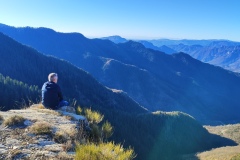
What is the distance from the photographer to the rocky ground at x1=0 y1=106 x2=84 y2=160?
925cm

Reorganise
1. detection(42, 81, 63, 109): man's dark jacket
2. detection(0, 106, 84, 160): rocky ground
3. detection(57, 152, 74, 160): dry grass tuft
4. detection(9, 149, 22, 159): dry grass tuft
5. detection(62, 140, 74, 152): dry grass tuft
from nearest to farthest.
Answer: detection(57, 152, 74, 160): dry grass tuft → detection(9, 149, 22, 159): dry grass tuft → detection(0, 106, 84, 160): rocky ground → detection(62, 140, 74, 152): dry grass tuft → detection(42, 81, 63, 109): man's dark jacket

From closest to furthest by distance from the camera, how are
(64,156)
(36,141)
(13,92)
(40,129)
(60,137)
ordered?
(64,156) → (36,141) → (60,137) → (40,129) → (13,92)

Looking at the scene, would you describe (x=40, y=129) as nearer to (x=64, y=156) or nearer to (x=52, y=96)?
(x=64, y=156)

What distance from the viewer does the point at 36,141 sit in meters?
10.7

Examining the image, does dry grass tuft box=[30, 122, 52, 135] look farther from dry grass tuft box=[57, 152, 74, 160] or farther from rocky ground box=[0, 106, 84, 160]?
dry grass tuft box=[57, 152, 74, 160]

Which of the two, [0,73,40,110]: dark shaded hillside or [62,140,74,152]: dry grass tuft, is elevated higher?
[62,140,74,152]: dry grass tuft

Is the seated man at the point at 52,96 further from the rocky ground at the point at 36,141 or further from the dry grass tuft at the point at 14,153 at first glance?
the dry grass tuft at the point at 14,153

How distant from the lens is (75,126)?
13.0m

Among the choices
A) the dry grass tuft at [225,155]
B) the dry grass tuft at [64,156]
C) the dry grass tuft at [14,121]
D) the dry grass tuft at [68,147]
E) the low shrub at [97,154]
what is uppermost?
the low shrub at [97,154]

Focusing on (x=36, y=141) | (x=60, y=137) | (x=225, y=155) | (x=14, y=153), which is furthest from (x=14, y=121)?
(x=225, y=155)

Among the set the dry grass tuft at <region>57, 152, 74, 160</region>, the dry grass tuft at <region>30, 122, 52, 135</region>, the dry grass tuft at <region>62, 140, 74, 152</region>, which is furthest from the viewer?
the dry grass tuft at <region>30, 122, 52, 135</region>

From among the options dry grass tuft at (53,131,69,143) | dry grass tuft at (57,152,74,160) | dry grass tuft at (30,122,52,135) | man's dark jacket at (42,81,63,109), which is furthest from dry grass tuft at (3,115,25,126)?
dry grass tuft at (57,152,74,160)

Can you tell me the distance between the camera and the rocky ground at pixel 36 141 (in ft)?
30.3

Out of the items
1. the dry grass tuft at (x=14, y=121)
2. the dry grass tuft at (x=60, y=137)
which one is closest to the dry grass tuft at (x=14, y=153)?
the dry grass tuft at (x=60, y=137)
